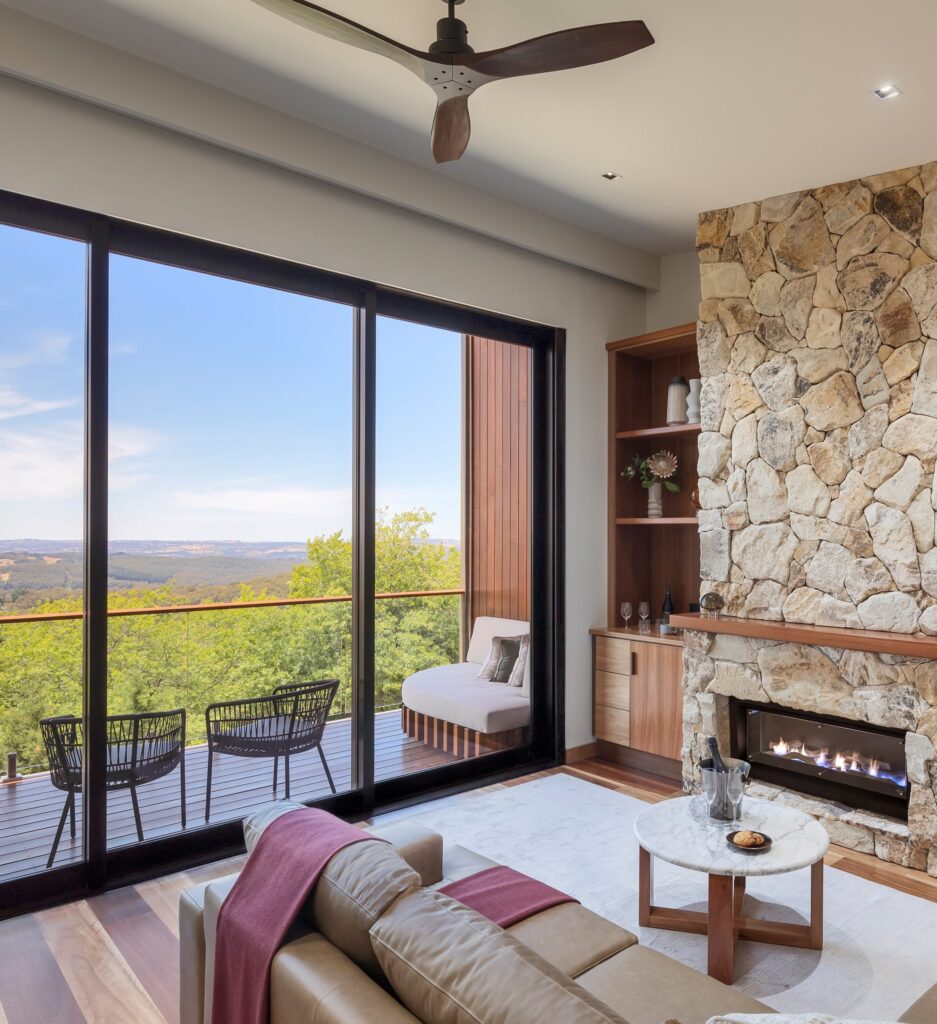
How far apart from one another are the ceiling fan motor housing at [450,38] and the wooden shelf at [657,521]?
9.08ft

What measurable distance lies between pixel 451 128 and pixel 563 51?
492mm

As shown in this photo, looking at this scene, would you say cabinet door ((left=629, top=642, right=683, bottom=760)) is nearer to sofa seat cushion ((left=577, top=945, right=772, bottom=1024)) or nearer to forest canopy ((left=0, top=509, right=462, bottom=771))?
forest canopy ((left=0, top=509, right=462, bottom=771))

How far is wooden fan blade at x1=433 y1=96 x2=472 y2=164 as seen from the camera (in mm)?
2527

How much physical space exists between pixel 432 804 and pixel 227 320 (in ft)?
8.31

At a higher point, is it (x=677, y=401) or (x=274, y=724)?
(x=677, y=401)

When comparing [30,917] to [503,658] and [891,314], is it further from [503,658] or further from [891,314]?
[891,314]

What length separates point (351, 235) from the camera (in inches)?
143

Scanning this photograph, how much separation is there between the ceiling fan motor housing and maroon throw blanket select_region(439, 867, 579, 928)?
241 centimetres

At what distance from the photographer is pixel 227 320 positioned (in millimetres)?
3504

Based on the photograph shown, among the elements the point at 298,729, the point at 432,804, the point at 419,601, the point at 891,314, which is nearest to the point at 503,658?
the point at 419,601

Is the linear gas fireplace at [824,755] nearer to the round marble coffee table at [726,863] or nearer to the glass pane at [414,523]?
the round marble coffee table at [726,863]

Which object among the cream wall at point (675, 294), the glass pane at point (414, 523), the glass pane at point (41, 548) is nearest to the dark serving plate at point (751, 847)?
the glass pane at point (414, 523)

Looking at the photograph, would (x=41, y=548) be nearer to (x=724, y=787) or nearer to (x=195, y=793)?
(x=195, y=793)

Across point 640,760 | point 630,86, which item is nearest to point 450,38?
point 630,86
